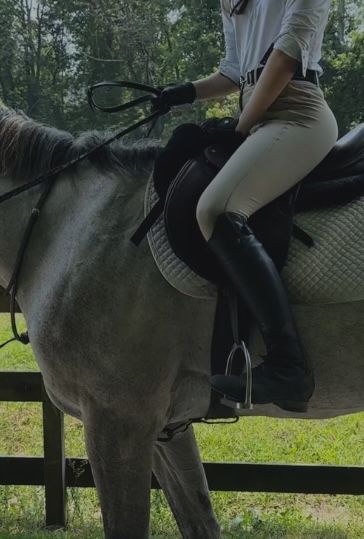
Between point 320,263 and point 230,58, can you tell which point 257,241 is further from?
point 230,58

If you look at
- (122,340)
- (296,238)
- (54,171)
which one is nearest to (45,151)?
(54,171)

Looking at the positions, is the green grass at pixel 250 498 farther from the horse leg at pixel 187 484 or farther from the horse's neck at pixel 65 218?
the horse's neck at pixel 65 218

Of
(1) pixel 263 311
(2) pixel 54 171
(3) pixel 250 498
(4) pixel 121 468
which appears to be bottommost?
(3) pixel 250 498

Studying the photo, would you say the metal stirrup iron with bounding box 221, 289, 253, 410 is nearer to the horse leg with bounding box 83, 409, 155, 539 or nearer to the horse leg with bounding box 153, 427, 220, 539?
the horse leg with bounding box 83, 409, 155, 539

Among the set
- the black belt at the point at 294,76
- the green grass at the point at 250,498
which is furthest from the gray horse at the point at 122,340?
the green grass at the point at 250,498

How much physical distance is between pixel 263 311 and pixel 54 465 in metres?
2.24

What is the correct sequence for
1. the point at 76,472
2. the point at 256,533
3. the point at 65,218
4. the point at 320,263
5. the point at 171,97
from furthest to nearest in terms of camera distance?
the point at 76,472 → the point at 256,533 → the point at 171,97 → the point at 65,218 → the point at 320,263

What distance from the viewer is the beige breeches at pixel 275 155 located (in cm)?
222

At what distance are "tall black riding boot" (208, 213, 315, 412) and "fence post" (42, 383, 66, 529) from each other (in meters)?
1.85

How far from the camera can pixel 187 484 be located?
2961 millimetres

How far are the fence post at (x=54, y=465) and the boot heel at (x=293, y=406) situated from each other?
1.82 metres

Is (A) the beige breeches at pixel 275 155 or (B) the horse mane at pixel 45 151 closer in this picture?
(A) the beige breeches at pixel 275 155

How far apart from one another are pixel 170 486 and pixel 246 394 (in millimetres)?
1083

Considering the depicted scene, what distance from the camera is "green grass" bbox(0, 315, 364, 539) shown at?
3.76 metres
